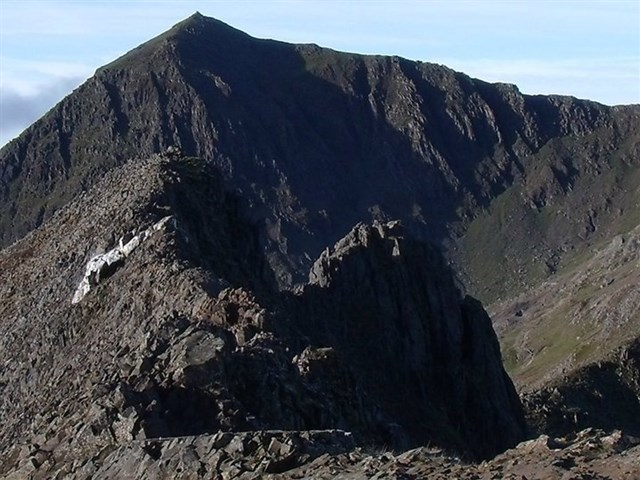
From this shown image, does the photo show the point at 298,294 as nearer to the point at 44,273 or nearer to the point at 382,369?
the point at 382,369

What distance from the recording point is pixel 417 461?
24188mm

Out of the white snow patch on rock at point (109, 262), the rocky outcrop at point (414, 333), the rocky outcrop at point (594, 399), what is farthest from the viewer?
the rocky outcrop at point (594, 399)

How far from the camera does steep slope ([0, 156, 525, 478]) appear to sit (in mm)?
35125

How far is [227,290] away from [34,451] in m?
18.2

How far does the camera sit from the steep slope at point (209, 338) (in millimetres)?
35125

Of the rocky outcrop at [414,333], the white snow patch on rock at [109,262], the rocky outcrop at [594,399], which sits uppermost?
the white snow patch on rock at [109,262]

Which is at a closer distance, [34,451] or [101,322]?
[34,451]

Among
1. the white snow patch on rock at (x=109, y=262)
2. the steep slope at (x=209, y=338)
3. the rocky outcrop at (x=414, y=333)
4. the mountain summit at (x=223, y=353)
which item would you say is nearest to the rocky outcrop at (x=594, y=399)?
the mountain summit at (x=223, y=353)

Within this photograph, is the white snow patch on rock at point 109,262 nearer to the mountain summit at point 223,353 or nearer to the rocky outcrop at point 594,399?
the mountain summit at point 223,353

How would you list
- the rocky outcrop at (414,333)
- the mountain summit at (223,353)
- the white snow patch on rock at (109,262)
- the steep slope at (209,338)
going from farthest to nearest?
the rocky outcrop at (414,333) < the white snow patch on rock at (109,262) < the steep slope at (209,338) < the mountain summit at (223,353)

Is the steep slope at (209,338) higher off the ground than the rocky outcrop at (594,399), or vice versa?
the steep slope at (209,338)

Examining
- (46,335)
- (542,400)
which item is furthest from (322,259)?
(46,335)

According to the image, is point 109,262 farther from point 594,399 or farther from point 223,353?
point 594,399

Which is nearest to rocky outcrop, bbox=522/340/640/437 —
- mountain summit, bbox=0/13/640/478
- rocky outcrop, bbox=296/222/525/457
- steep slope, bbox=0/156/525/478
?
mountain summit, bbox=0/13/640/478
